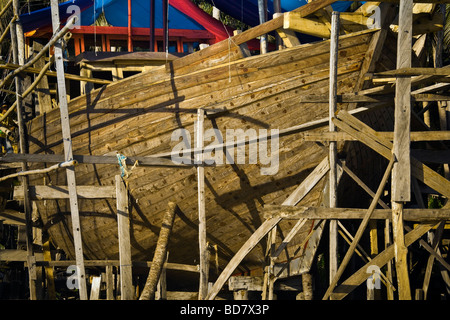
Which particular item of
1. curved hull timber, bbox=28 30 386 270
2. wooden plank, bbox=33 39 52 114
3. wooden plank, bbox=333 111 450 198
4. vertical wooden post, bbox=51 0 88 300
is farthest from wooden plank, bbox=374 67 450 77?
wooden plank, bbox=33 39 52 114

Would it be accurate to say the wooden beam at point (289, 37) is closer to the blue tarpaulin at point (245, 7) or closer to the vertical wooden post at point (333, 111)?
the vertical wooden post at point (333, 111)

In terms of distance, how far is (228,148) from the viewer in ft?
28.4

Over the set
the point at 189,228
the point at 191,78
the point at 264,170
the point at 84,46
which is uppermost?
the point at 84,46

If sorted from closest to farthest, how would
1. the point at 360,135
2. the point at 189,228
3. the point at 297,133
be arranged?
1. the point at 360,135
2. the point at 297,133
3. the point at 189,228

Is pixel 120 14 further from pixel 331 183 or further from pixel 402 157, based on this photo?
pixel 402 157

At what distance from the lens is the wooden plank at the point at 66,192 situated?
8.35 meters

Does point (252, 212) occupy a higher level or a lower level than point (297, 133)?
lower

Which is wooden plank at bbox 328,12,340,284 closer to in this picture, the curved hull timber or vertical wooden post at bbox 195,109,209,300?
the curved hull timber

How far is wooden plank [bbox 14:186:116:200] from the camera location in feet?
27.4

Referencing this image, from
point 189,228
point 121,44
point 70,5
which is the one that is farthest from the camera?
point 121,44

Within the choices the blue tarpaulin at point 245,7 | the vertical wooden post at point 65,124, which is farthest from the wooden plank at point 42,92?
the blue tarpaulin at point 245,7
